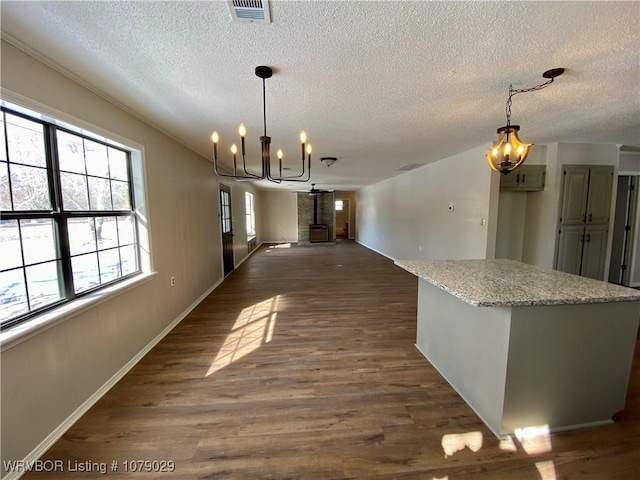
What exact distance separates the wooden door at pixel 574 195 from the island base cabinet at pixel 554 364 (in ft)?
9.78

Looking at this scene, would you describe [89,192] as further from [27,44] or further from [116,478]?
[116,478]

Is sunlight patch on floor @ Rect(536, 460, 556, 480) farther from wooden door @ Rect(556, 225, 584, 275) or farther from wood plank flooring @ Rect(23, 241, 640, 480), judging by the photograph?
wooden door @ Rect(556, 225, 584, 275)

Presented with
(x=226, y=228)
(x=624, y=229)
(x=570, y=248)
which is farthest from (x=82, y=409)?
(x=624, y=229)

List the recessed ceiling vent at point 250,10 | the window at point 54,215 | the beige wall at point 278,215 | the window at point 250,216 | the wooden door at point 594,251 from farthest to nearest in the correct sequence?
the beige wall at point 278,215 < the window at point 250,216 < the wooden door at point 594,251 < the window at point 54,215 < the recessed ceiling vent at point 250,10

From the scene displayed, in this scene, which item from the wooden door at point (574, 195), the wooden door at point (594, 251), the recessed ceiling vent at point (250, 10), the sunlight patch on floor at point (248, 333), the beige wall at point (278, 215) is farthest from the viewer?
the beige wall at point (278, 215)

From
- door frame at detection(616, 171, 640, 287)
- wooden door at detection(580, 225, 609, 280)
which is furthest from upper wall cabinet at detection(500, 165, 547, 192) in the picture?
door frame at detection(616, 171, 640, 287)

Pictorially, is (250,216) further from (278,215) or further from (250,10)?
(250,10)

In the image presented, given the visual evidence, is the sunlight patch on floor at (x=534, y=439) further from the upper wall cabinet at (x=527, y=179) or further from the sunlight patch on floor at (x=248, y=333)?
the upper wall cabinet at (x=527, y=179)

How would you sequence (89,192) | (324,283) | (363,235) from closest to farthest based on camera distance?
1. (89,192)
2. (324,283)
3. (363,235)

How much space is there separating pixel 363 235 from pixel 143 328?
892 cm

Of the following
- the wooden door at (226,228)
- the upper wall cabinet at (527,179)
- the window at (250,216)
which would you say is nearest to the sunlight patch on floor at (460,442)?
the upper wall cabinet at (527,179)

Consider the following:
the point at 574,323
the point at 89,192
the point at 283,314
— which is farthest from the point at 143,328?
the point at 574,323

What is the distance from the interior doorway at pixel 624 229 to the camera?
4.43 metres

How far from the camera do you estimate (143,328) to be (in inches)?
101
